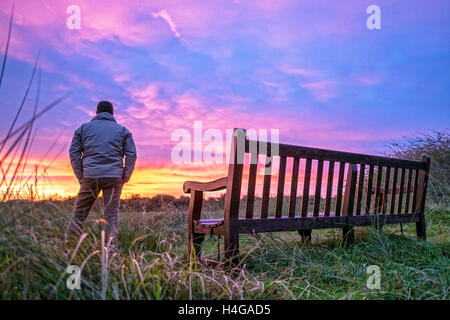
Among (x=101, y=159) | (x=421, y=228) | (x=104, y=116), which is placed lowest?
(x=421, y=228)

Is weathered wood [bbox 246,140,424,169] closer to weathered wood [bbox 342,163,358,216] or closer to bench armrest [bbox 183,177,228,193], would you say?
weathered wood [bbox 342,163,358,216]

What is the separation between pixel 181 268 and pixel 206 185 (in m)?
1.87

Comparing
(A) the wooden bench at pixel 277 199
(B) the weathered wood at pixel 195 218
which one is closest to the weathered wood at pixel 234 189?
(A) the wooden bench at pixel 277 199

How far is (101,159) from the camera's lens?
5.24m

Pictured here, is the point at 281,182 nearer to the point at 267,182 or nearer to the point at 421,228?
the point at 267,182

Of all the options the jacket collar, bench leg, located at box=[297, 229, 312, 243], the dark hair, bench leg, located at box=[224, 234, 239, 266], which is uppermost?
the dark hair

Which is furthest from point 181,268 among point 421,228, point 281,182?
point 421,228

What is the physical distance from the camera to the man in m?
5.23

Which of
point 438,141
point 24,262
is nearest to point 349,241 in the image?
point 24,262

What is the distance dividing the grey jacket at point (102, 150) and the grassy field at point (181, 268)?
71cm

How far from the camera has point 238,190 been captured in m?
3.93

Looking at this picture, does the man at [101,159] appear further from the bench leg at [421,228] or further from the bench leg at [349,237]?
the bench leg at [421,228]

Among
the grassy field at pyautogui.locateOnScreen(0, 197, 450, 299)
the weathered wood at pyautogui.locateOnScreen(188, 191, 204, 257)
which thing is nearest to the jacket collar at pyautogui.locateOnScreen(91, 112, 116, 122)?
the grassy field at pyautogui.locateOnScreen(0, 197, 450, 299)
